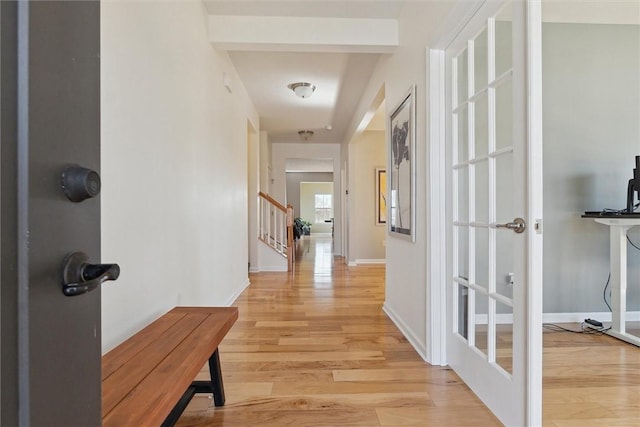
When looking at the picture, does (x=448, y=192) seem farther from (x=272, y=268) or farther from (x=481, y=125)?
(x=272, y=268)

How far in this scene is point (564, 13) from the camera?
2.60 m

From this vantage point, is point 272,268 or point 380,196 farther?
point 380,196

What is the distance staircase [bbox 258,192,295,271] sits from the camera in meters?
5.34

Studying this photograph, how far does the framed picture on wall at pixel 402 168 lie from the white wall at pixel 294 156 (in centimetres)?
409

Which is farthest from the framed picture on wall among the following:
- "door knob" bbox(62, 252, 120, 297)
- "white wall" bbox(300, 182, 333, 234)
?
"white wall" bbox(300, 182, 333, 234)

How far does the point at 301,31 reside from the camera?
258 cm

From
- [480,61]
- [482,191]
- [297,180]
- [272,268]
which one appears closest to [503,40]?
[480,61]

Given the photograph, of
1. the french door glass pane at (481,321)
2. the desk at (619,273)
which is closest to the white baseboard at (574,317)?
the desk at (619,273)

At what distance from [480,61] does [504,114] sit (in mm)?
392

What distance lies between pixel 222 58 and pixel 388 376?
2.89m

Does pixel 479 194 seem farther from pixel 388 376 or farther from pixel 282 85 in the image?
pixel 282 85

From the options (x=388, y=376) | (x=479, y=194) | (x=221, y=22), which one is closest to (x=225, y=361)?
(x=388, y=376)

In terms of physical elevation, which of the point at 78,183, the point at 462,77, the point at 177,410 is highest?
the point at 462,77

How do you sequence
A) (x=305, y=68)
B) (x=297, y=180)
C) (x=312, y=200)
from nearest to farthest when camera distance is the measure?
(x=305, y=68)
(x=297, y=180)
(x=312, y=200)
